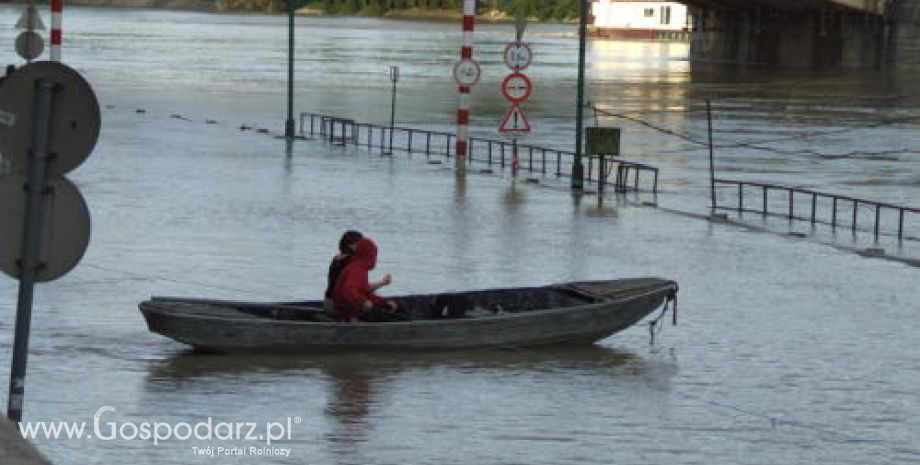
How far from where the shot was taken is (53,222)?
1180cm

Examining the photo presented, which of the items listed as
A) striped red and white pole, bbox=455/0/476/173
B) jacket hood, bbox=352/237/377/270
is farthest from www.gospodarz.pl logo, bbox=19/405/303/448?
striped red and white pole, bbox=455/0/476/173

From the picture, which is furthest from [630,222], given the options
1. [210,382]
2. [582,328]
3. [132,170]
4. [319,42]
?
[319,42]

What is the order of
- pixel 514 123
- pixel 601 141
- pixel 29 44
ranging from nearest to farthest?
pixel 601 141 < pixel 514 123 < pixel 29 44

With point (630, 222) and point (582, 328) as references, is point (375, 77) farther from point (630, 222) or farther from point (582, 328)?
point (582, 328)

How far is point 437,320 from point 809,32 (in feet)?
381

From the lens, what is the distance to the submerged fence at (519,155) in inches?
1876

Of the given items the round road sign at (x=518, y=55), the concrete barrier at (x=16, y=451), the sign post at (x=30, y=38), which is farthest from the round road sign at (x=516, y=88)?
the concrete barrier at (x=16, y=451)

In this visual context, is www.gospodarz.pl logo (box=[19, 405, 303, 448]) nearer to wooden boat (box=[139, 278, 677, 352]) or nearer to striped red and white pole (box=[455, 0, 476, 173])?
wooden boat (box=[139, 278, 677, 352])

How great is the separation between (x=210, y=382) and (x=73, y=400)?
1.63m

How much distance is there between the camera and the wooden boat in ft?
67.4

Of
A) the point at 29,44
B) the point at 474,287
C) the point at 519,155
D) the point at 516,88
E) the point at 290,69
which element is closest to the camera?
the point at 474,287

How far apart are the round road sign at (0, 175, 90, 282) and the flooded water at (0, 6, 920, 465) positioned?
4.33m

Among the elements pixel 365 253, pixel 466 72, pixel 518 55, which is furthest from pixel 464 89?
pixel 365 253

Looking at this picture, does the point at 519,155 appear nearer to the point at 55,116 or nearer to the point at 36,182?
the point at 55,116
